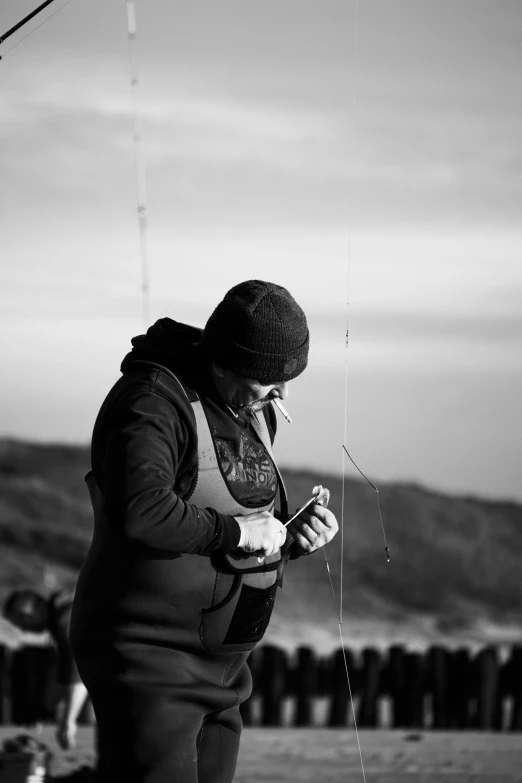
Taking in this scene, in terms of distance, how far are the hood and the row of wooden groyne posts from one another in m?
4.44

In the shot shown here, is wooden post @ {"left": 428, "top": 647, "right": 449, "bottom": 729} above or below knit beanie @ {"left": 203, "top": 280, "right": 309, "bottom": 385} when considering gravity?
below

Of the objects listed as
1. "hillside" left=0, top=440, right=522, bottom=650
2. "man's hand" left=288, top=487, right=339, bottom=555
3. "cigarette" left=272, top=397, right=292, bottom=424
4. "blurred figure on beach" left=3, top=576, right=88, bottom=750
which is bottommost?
"hillside" left=0, top=440, right=522, bottom=650

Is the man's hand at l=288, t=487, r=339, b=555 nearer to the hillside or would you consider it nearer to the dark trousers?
the dark trousers

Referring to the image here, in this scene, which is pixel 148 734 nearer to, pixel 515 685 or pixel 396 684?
pixel 396 684

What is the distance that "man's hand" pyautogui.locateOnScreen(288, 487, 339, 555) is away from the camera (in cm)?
273

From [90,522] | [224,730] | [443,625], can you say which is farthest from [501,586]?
[224,730]

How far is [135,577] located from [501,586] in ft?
33.7

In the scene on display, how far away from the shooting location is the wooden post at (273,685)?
687 centimetres

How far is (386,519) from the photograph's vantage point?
13008mm

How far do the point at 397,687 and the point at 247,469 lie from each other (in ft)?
15.4

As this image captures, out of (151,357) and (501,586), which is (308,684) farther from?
(501,586)

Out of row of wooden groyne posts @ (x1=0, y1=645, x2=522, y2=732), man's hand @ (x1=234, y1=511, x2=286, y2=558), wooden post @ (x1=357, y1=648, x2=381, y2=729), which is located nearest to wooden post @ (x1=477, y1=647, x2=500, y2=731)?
row of wooden groyne posts @ (x1=0, y1=645, x2=522, y2=732)

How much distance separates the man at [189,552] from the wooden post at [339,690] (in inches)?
170

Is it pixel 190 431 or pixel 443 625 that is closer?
pixel 190 431
